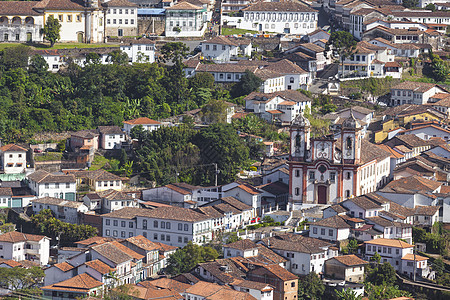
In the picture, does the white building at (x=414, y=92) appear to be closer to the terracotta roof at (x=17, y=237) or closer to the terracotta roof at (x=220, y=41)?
the terracotta roof at (x=220, y=41)

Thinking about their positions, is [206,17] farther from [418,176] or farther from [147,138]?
[418,176]

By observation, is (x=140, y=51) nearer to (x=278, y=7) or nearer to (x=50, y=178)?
(x=278, y=7)

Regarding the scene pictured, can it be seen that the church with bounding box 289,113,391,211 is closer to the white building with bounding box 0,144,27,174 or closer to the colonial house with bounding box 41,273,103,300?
the colonial house with bounding box 41,273,103,300

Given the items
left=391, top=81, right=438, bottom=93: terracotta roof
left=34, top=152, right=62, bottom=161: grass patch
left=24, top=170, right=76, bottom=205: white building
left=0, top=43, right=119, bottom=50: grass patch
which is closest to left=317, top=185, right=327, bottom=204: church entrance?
left=24, top=170, right=76, bottom=205: white building

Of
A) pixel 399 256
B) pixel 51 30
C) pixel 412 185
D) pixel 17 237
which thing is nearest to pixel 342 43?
pixel 51 30

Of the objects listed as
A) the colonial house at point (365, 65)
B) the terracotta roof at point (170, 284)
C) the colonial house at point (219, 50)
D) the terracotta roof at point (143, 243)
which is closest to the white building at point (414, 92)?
the colonial house at point (365, 65)

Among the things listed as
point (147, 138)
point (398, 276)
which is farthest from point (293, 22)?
point (398, 276)
